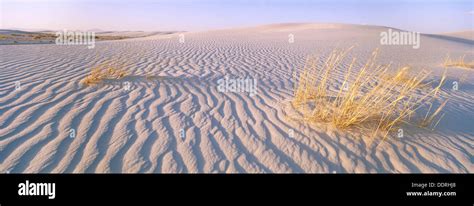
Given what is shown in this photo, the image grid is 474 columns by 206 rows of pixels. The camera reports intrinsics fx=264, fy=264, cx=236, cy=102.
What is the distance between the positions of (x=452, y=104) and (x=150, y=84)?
14.8ft

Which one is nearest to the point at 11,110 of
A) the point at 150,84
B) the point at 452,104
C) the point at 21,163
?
the point at 21,163
